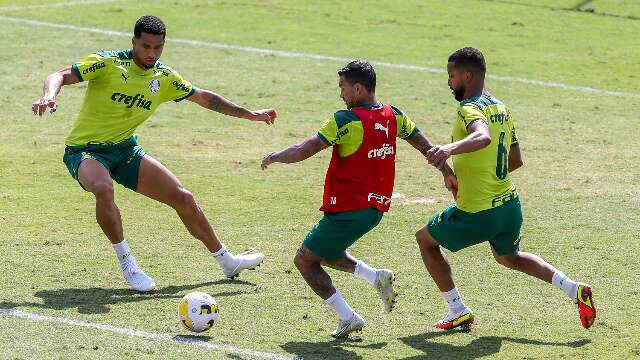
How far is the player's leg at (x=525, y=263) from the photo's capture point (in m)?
9.16

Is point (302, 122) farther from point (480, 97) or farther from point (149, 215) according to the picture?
point (480, 97)

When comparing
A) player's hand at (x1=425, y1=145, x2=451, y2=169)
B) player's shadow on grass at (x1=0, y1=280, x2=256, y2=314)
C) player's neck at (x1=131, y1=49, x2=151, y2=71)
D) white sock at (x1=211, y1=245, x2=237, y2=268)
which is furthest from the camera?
player's neck at (x1=131, y1=49, x2=151, y2=71)

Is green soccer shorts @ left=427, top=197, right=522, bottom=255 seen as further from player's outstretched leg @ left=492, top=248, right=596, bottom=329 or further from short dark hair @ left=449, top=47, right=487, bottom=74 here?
short dark hair @ left=449, top=47, right=487, bottom=74

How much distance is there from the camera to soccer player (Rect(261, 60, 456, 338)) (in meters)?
8.97

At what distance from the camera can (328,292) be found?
910 centimetres

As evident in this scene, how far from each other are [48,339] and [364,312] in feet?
8.12

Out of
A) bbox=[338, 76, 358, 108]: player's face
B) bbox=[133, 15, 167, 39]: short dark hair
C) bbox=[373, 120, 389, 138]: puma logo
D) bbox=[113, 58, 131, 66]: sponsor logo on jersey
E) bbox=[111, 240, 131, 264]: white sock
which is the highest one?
bbox=[133, 15, 167, 39]: short dark hair

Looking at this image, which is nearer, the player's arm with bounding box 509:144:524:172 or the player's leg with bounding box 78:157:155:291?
the player's arm with bounding box 509:144:524:172

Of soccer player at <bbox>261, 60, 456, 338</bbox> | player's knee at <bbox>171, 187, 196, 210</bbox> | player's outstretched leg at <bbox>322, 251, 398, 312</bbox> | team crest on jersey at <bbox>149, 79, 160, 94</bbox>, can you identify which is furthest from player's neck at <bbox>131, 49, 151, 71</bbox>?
player's outstretched leg at <bbox>322, 251, 398, 312</bbox>

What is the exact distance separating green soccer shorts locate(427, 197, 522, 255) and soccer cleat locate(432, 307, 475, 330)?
488 mm

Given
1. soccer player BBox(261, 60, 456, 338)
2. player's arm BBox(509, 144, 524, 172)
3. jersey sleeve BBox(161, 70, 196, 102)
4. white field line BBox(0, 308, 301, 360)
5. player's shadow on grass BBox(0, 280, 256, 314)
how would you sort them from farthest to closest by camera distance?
jersey sleeve BBox(161, 70, 196, 102) → player's shadow on grass BBox(0, 280, 256, 314) → player's arm BBox(509, 144, 524, 172) → soccer player BBox(261, 60, 456, 338) → white field line BBox(0, 308, 301, 360)

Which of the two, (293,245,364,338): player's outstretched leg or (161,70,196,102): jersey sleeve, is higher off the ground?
(161,70,196,102): jersey sleeve

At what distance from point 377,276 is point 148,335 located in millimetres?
1744

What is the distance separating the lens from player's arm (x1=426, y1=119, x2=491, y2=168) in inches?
322
